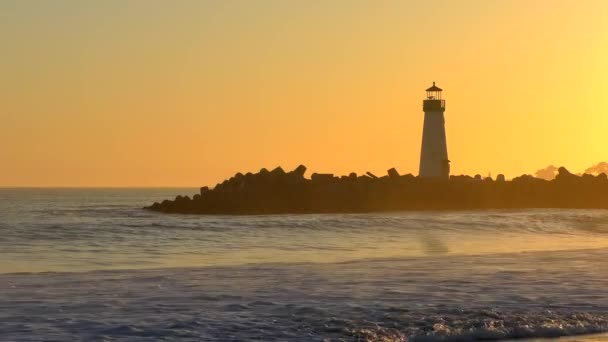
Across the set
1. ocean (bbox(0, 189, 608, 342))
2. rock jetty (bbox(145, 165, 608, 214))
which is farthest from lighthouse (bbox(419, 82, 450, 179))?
ocean (bbox(0, 189, 608, 342))

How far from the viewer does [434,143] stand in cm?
5512

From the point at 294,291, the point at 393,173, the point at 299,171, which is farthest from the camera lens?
the point at 393,173

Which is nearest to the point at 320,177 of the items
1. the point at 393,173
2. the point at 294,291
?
the point at 393,173

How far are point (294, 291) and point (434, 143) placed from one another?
135 ft

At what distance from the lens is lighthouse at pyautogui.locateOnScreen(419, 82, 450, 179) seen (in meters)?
55.2

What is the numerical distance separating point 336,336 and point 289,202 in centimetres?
3856

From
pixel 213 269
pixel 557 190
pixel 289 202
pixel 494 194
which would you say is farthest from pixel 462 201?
pixel 213 269

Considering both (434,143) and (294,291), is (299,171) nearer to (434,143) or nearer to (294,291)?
(434,143)

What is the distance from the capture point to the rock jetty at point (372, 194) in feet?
164

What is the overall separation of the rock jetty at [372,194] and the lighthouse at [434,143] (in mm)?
698

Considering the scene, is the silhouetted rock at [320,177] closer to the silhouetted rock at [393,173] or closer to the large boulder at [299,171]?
the large boulder at [299,171]

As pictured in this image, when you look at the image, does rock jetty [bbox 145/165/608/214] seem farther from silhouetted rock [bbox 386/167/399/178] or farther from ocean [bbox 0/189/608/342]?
ocean [bbox 0/189/608/342]

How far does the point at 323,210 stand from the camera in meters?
50.1

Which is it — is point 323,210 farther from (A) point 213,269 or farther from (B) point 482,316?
(B) point 482,316
